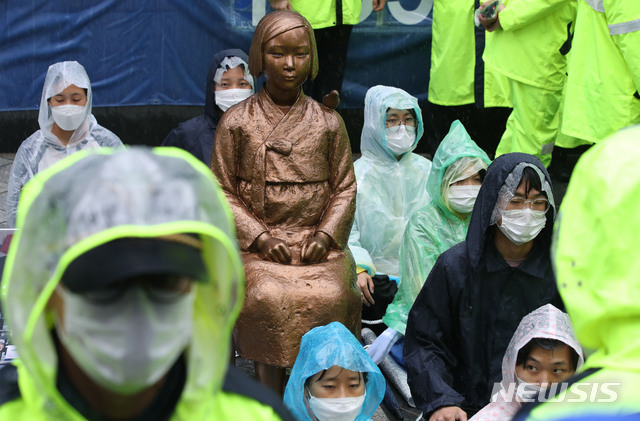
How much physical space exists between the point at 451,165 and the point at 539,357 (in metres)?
1.82

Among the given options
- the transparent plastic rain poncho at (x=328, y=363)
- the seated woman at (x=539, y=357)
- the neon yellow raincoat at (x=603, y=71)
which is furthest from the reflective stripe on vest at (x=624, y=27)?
the transparent plastic rain poncho at (x=328, y=363)

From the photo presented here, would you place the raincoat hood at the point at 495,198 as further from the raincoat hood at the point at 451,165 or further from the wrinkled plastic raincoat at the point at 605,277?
the wrinkled plastic raincoat at the point at 605,277

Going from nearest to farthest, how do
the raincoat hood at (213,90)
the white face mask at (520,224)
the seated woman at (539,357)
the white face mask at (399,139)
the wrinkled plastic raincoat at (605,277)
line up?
the wrinkled plastic raincoat at (605,277), the seated woman at (539,357), the white face mask at (520,224), the white face mask at (399,139), the raincoat hood at (213,90)

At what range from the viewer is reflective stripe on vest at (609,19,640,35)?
4.83m

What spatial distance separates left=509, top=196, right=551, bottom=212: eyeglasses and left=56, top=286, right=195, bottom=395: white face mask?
253cm

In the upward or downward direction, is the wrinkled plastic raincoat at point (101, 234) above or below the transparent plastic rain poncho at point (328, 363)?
above

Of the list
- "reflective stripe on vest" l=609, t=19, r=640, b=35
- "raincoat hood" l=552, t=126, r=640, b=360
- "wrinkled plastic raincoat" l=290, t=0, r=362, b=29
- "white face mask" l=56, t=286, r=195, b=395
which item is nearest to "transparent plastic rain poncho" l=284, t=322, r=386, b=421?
"raincoat hood" l=552, t=126, r=640, b=360

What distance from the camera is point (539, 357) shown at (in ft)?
10.4

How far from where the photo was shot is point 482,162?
4.90m

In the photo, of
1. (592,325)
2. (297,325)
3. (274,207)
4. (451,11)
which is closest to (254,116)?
(274,207)

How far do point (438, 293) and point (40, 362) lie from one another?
2516 mm

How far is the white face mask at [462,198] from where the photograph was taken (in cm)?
478

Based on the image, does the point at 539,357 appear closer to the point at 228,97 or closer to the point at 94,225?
the point at 94,225

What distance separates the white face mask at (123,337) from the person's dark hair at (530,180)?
2.58 metres
